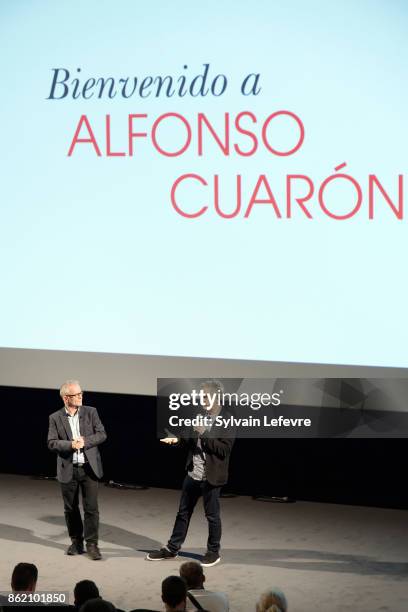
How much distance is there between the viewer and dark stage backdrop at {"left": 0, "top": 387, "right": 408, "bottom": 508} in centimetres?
948

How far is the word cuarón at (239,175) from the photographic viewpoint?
834 centimetres

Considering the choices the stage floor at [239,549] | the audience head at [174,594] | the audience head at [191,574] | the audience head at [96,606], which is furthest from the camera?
the stage floor at [239,549]

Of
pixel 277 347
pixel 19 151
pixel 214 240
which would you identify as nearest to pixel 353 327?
pixel 277 347

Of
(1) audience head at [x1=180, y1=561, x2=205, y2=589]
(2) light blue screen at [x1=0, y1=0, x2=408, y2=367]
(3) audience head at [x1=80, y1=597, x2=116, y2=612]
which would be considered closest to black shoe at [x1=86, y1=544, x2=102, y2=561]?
(2) light blue screen at [x1=0, y1=0, x2=408, y2=367]

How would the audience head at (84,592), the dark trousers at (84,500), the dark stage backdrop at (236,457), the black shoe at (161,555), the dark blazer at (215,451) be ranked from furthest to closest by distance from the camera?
the dark stage backdrop at (236,457)
the black shoe at (161,555)
the dark trousers at (84,500)
the dark blazer at (215,451)
the audience head at (84,592)

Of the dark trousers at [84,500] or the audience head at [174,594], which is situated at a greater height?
the dark trousers at [84,500]

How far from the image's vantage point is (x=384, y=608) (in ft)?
23.8

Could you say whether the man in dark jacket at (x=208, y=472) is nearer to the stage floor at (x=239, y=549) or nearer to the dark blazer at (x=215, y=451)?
the dark blazer at (x=215, y=451)

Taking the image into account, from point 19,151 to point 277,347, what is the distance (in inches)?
99.1

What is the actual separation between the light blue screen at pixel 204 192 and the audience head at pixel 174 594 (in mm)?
3402

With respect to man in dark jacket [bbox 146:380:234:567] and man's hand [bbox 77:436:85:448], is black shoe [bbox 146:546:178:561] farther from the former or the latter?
man's hand [bbox 77:436:85:448]

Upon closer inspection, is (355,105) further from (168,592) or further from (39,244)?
(168,592)

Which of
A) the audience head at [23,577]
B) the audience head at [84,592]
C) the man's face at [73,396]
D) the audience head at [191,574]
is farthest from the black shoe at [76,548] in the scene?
the audience head at [84,592]

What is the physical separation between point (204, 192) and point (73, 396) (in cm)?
184
